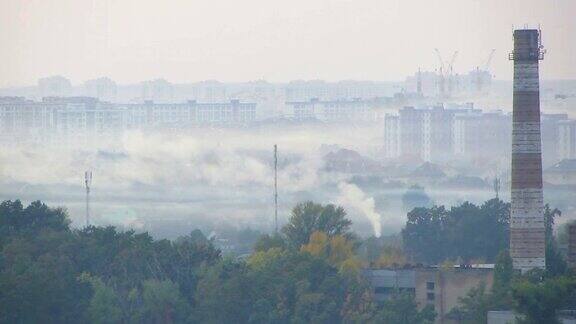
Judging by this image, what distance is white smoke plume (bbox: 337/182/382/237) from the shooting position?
11719 centimetres

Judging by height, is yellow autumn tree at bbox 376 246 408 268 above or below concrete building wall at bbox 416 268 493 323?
above

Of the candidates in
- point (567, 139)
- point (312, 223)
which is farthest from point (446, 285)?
point (567, 139)

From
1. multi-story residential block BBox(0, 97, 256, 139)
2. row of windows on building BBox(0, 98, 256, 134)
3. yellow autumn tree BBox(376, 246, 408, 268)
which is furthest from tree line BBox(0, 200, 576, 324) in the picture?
row of windows on building BBox(0, 98, 256, 134)

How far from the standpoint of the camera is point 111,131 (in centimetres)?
15275

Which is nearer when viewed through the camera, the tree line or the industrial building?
the tree line

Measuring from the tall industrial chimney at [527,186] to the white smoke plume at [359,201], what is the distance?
148 ft

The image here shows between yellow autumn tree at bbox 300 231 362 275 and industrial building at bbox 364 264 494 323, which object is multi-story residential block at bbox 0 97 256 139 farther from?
industrial building at bbox 364 264 494 323

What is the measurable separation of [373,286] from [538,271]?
889cm

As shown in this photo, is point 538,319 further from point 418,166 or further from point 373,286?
point 418,166

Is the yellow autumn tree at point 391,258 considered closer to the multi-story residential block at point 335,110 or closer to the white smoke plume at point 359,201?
the white smoke plume at point 359,201

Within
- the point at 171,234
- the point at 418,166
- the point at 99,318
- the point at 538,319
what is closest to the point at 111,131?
the point at 418,166

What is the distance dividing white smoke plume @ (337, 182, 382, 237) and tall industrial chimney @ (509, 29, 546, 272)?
44963 millimetres

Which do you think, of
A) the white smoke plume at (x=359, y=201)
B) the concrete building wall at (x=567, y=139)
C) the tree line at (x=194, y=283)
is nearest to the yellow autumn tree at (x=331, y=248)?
the tree line at (x=194, y=283)

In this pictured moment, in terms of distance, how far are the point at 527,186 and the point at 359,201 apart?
177 ft
